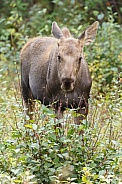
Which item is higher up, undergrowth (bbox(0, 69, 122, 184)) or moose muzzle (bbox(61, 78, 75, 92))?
moose muzzle (bbox(61, 78, 75, 92))

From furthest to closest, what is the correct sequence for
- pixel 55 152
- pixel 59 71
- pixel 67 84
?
pixel 59 71, pixel 67 84, pixel 55 152

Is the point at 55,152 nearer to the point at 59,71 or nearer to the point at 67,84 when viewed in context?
the point at 67,84

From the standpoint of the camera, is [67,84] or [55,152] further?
[67,84]

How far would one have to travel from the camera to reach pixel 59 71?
372 inches

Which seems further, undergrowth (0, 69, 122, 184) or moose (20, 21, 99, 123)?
moose (20, 21, 99, 123)

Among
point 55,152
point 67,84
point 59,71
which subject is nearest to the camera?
point 55,152

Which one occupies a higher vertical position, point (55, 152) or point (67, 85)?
point (67, 85)

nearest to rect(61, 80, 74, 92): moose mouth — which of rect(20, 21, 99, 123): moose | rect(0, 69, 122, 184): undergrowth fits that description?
rect(20, 21, 99, 123): moose

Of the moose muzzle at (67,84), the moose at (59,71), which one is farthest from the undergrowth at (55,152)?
the moose muzzle at (67,84)

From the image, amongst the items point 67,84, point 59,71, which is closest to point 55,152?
point 67,84

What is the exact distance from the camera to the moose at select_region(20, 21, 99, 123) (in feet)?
30.0

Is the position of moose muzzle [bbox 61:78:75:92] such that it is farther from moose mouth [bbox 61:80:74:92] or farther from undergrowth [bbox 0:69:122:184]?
undergrowth [bbox 0:69:122:184]

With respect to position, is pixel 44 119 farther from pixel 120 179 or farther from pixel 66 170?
pixel 120 179

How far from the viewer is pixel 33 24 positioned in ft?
60.4
